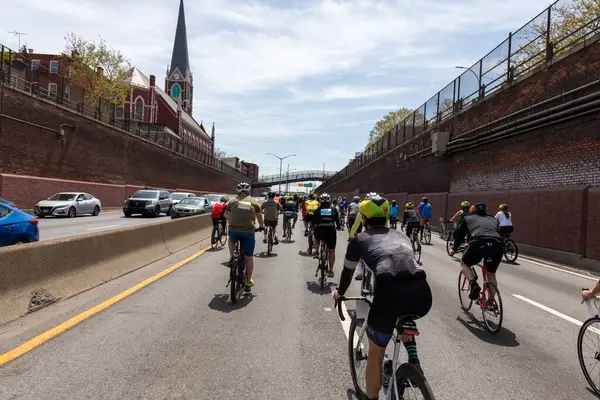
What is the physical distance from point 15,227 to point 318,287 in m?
6.48

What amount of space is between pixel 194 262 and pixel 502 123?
15327 millimetres

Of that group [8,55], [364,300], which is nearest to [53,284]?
[364,300]

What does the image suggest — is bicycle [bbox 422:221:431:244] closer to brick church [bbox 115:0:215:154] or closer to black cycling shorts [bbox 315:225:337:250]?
black cycling shorts [bbox 315:225:337:250]

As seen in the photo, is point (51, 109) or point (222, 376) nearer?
point (222, 376)

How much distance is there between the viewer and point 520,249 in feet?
54.6

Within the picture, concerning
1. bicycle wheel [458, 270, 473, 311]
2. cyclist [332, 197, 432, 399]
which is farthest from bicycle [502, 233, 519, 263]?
cyclist [332, 197, 432, 399]

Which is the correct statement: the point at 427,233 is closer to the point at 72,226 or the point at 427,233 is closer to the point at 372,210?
the point at 72,226

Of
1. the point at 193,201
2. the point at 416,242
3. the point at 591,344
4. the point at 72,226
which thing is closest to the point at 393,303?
the point at 591,344

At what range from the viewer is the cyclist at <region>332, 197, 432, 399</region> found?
10.1 feet

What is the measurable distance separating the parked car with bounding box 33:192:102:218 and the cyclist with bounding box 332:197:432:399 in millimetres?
26290

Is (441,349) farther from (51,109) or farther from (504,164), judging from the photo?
(51,109)

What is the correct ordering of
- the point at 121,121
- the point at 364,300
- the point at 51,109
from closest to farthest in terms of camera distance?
the point at 364,300
the point at 51,109
the point at 121,121

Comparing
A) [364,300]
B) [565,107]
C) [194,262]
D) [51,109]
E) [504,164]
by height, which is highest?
[51,109]

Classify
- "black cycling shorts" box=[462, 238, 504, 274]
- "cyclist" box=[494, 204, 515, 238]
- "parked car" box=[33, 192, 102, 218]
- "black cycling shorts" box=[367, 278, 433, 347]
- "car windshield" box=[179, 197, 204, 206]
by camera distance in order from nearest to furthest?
"black cycling shorts" box=[367, 278, 433, 347]
"black cycling shorts" box=[462, 238, 504, 274]
"cyclist" box=[494, 204, 515, 238]
"parked car" box=[33, 192, 102, 218]
"car windshield" box=[179, 197, 204, 206]
